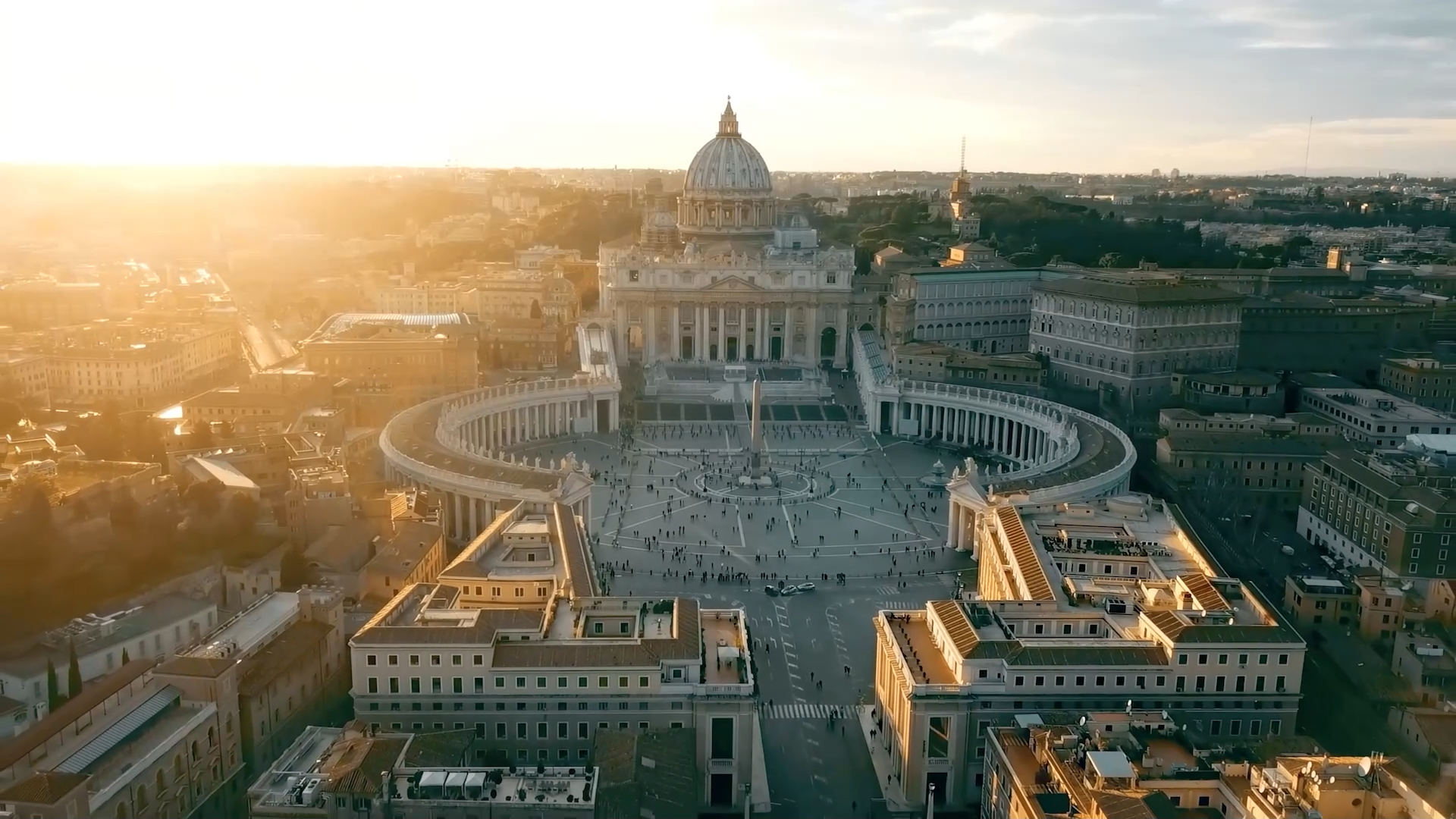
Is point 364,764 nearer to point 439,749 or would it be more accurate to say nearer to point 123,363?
point 439,749

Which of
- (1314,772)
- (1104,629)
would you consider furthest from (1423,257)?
(1314,772)

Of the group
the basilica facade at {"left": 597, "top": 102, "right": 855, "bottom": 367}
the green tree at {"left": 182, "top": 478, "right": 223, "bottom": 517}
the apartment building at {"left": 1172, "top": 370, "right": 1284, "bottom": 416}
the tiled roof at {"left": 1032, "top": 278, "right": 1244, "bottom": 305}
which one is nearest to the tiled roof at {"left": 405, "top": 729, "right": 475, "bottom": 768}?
the green tree at {"left": 182, "top": 478, "right": 223, "bottom": 517}

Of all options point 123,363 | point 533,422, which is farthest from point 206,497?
point 123,363

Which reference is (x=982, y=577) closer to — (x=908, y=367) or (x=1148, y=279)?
(x=908, y=367)

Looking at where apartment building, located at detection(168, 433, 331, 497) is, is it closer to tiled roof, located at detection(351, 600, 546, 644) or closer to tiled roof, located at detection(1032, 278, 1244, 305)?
tiled roof, located at detection(351, 600, 546, 644)

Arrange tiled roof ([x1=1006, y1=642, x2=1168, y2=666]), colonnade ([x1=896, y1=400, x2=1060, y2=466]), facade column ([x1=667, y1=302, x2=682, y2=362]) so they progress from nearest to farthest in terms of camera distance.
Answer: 1. tiled roof ([x1=1006, y1=642, x2=1168, y2=666])
2. colonnade ([x1=896, y1=400, x2=1060, y2=466])
3. facade column ([x1=667, y1=302, x2=682, y2=362])

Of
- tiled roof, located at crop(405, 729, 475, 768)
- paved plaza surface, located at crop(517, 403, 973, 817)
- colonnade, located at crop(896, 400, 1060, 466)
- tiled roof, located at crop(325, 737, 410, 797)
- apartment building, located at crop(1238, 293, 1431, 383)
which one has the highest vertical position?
apartment building, located at crop(1238, 293, 1431, 383)

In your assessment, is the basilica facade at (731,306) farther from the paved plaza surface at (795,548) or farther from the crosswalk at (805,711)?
the crosswalk at (805,711)
